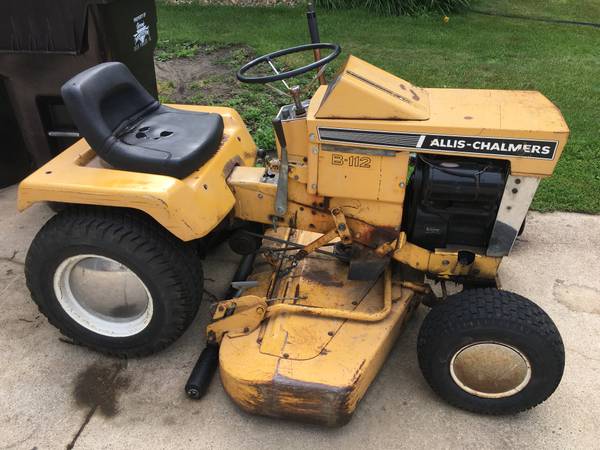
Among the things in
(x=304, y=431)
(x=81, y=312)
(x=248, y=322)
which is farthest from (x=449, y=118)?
(x=81, y=312)

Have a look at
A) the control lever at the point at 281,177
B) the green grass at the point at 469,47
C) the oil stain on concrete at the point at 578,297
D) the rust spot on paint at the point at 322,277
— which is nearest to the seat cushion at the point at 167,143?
the control lever at the point at 281,177

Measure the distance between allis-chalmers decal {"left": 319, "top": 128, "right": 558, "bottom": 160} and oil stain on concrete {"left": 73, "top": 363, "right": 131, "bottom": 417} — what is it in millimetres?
1445

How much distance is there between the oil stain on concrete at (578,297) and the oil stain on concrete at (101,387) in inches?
89.8

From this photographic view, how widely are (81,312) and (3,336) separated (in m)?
0.49

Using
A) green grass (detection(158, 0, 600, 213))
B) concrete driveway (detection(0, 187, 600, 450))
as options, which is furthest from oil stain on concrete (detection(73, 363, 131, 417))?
green grass (detection(158, 0, 600, 213))

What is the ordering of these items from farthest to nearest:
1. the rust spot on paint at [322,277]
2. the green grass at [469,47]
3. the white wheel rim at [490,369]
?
the green grass at [469,47] → the rust spot on paint at [322,277] → the white wheel rim at [490,369]

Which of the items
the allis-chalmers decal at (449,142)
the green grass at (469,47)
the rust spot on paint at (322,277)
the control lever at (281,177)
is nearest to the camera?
the allis-chalmers decal at (449,142)

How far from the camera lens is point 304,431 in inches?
88.5

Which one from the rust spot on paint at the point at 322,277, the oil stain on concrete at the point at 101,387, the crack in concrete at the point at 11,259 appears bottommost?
the crack in concrete at the point at 11,259

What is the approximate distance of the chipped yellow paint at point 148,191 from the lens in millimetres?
2193

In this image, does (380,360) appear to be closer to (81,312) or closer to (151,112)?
(81,312)

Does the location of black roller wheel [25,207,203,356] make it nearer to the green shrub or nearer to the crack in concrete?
the crack in concrete

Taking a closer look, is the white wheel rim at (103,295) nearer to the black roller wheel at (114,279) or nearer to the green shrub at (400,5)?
the black roller wheel at (114,279)

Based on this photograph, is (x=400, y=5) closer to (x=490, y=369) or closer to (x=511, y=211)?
(x=511, y=211)
